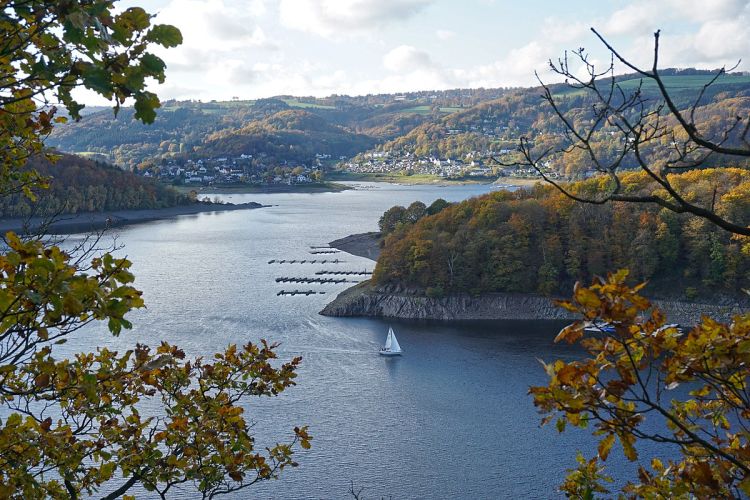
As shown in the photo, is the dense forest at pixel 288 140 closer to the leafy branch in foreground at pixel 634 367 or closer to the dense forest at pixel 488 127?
the dense forest at pixel 488 127

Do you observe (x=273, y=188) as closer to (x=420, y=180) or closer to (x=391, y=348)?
(x=420, y=180)

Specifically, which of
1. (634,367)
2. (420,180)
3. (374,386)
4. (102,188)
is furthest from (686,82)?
(634,367)

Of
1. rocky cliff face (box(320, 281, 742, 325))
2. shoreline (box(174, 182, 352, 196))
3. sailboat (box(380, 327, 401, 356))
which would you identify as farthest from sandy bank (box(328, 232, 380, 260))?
shoreline (box(174, 182, 352, 196))

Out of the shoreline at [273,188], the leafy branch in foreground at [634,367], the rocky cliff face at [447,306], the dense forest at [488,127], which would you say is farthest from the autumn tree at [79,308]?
the dense forest at [488,127]

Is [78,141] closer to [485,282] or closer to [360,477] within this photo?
[485,282]

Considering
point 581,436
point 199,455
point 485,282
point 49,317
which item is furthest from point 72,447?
point 485,282

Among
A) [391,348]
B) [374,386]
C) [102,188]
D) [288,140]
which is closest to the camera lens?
[374,386]
